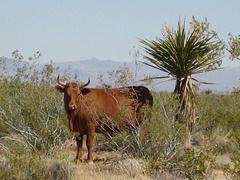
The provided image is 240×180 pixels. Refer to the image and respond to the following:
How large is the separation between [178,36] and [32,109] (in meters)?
5.30

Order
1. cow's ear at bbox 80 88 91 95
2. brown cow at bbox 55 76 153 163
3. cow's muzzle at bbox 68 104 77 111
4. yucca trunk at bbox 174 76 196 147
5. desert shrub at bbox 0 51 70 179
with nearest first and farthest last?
1. desert shrub at bbox 0 51 70 179
2. cow's muzzle at bbox 68 104 77 111
3. brown cow at bbox 55 76 153 163
4. cow's ear at bbox 80 88 91 95
5. yucca trunk at bbox 174 76 196 147

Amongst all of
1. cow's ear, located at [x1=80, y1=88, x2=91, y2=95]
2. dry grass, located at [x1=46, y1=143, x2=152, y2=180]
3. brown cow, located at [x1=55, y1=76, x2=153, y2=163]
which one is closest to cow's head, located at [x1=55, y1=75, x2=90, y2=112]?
brown cow, located at [x1=55, y1=76, x2=153, y2=163]

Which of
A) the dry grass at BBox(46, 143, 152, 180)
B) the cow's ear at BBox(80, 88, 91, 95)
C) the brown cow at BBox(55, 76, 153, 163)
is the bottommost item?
the dry grass at BBox(46, 143, 152, 180)

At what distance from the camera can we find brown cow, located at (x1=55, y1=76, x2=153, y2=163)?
10086 millimetres

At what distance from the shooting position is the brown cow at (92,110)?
1009cm

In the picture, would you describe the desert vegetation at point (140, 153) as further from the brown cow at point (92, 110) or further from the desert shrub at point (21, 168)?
the brown cow at point (92, 110)

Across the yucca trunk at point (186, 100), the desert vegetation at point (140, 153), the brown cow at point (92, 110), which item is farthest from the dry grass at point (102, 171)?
the yucca trunk at point (186, 100)

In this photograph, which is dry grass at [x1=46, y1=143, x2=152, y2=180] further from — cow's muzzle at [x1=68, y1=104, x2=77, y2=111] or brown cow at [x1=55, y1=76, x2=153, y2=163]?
cow's muzzle at [x1=68, y1=104, x2=77, y2=111]

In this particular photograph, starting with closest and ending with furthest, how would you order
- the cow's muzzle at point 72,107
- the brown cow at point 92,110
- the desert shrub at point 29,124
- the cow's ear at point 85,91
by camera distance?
1. the desert shrub at point 29,124
2. the cow's muzzle at point 72,107
3. the brown cow at point 92,110
4. the cow's ear at point 85,91

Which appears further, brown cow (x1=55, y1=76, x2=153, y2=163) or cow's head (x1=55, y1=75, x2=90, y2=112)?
brown cow (x1=55, y1=76, x2=153, y2=163)

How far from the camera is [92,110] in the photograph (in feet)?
34.3

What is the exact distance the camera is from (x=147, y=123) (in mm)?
9328

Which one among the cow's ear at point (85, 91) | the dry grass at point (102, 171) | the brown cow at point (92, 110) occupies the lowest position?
the dry grass at point (102, 171)

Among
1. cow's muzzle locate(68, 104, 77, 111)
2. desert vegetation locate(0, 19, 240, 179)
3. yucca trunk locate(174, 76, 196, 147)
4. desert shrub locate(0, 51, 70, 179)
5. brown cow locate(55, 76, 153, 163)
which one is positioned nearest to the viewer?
desert vegetation locate(0, 19, 240, 179)
